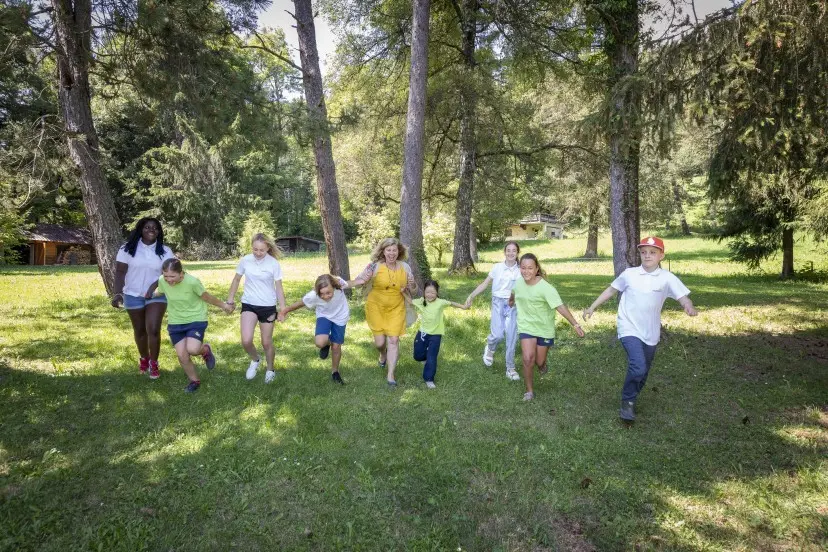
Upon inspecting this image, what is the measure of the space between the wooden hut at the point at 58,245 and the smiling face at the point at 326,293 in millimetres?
35737

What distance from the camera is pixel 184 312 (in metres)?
5.62

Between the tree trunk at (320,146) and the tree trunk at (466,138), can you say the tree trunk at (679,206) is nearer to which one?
the tree trunk at (466,138)

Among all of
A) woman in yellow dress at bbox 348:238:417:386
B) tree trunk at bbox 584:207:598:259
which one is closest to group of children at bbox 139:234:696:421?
woman in yellow dress at bbox 348:238:417:386

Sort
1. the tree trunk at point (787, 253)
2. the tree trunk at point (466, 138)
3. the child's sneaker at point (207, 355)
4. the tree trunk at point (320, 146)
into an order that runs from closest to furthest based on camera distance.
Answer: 1. the child's sneaker at point (207, 355)
2. the tree trunk at point (320, 146)
3. the tree trunk at point (466, 138)
4. the tree trunk at point (787, 253)

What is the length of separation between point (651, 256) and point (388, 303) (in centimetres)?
316

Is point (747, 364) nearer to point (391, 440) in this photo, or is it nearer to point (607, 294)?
point (607, 294)

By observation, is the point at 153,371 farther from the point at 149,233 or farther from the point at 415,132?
the point at 415,132

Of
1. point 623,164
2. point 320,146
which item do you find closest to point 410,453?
point 623,164

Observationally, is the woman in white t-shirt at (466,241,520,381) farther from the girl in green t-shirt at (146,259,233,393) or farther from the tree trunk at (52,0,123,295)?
the tree trunk at (52,0,123,295)

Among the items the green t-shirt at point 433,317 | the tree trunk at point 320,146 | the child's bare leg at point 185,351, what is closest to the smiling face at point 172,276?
the child's bare leg at point 185,351

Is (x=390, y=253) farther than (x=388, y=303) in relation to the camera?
No

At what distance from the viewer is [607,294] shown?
5184mm

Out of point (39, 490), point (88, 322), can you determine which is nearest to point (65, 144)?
point (88, 322)

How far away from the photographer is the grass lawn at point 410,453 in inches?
128
